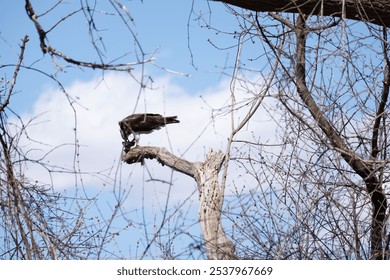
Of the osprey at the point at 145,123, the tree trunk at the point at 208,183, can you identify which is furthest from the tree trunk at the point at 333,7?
the osprey at the point at 145,123

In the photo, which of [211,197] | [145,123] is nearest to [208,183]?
[211,197]

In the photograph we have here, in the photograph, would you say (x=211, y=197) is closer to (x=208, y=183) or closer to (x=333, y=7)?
(x=208, y=183)

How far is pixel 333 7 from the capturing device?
12.4 ft

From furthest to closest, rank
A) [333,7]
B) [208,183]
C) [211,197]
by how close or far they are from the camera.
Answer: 1. [208,183]
2. [211,197]
3. [333,7]

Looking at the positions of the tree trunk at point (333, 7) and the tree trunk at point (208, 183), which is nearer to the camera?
the tree trunk at point (333, 7)

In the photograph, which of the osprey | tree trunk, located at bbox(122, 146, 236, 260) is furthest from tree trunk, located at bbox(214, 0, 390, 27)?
the osprey

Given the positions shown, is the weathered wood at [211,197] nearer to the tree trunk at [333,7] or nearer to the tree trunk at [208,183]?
the tree trunk at [208,183]

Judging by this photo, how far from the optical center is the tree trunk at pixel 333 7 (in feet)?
11.7

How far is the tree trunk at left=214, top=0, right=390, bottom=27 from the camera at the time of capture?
358 cm

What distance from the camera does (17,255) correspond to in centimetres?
341

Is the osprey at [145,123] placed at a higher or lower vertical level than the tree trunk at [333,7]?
higher

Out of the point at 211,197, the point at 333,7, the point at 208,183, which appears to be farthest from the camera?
the point at 208,183

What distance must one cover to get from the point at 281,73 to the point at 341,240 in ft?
4.36
